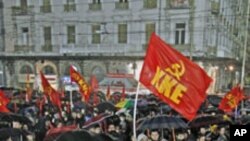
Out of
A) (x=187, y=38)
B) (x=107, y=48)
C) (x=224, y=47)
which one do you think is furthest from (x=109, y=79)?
(x=224, y=47)

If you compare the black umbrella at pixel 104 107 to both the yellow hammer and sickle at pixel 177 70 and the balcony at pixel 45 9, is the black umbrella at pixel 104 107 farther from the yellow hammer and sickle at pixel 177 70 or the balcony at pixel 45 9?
the balcony at pixel 45 9

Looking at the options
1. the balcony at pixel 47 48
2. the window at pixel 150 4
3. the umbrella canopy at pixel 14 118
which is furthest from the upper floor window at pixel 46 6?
the umbrella canopy at pixel 14 118

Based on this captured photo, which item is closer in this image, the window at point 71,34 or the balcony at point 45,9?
the window at point 71,34

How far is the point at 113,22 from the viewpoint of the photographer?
2633 cm

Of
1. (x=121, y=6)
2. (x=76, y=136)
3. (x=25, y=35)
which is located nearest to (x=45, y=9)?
(x=25, y=35)

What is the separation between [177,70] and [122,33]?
20888 mm

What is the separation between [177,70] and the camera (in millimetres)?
5496

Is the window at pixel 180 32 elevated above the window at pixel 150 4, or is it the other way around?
the window at pixel 150 4

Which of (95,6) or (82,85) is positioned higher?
(95,6)

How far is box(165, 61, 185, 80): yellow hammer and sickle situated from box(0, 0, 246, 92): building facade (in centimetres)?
1863

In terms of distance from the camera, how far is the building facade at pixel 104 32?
24.6 metres

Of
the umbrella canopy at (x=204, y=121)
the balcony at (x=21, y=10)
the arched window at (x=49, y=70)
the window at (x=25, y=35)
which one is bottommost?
the arched window at (x=49, y=70)

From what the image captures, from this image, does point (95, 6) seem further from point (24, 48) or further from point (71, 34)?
point (24, 48)

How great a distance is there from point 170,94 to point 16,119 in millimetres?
3622
